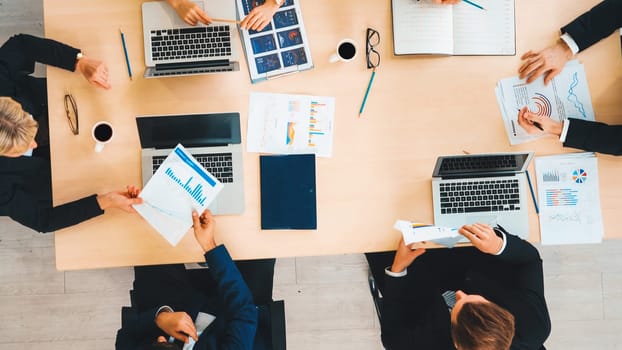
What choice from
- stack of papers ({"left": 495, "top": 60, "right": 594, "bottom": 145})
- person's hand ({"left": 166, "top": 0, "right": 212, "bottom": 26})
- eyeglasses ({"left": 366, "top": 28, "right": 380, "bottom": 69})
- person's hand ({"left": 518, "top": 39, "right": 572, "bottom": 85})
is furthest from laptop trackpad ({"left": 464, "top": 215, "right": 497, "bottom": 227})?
person's hand ({"left": 166, "top": 0, "right": 212, "bottom": 26})

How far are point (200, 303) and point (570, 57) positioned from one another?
64.0 inches

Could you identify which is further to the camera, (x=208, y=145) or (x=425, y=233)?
(x=208, y=145)

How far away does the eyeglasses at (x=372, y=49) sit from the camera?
4.98 ft

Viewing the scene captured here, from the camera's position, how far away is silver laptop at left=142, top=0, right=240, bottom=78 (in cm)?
145

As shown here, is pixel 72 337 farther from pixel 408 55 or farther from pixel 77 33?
pixel 408 55

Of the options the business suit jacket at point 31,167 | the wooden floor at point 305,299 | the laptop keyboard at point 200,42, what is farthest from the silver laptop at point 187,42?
the wooden floor at point 305,299

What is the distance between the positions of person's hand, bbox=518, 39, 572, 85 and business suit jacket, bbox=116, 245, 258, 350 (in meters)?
1.22

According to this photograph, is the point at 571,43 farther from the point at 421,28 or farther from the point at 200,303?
the point at 200,303

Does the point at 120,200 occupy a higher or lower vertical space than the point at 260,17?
lower

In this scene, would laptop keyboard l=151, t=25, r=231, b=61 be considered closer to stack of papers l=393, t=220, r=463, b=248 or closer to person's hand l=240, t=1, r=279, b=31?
person's hand l=240, t=1, r=279, b=31

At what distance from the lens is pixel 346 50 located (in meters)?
1.51

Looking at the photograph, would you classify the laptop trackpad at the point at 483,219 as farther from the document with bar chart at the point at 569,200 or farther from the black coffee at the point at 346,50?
the black coffee at the point at 346,50

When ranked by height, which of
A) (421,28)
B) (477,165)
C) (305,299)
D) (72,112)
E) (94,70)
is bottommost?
(305,299)

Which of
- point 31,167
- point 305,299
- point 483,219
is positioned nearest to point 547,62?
point 483,219
